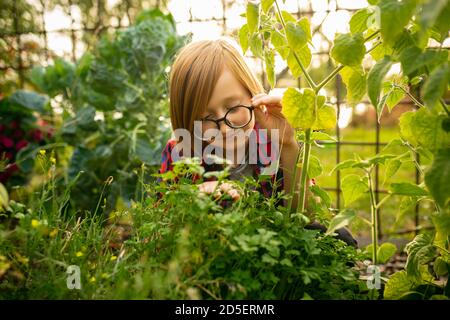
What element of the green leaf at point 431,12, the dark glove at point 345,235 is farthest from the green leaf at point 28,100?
the green leaf at point 431,12

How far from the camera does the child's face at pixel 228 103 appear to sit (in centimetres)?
140

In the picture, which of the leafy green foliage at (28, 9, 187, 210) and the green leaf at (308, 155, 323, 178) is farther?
the leafy green foliage at (28, 9, 187, 210)

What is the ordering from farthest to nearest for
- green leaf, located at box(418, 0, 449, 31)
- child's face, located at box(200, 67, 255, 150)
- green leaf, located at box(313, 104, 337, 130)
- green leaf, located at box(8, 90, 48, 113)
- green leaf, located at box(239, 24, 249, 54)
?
green leaf, located at box(8, 90, 48, 113), child's face, located at box(200, 67, 255, 150), green leaf, located at box(239, 24, 249, 54), green leaf, located at box(313, 104, 337, 130), green leaf, located at box(418, 0, 449, 31)

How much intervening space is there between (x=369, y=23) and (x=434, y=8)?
1.19 ft

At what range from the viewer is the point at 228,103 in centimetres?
142

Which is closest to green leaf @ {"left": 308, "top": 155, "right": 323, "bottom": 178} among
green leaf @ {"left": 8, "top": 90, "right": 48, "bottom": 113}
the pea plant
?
the pea plant

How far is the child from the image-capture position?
136cm

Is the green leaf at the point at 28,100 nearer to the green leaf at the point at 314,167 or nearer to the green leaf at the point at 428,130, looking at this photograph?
the green leaf at the point at 314,167

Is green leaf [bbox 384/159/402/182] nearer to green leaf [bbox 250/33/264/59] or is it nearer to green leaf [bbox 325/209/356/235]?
green leaf [bbox 325/209/356/235]

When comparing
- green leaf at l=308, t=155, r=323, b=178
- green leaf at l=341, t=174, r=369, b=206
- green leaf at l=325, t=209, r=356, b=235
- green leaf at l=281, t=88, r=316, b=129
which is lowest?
green leaf at l=325, t=209, r=356, b=235

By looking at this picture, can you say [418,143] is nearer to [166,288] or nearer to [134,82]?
[166,288]
